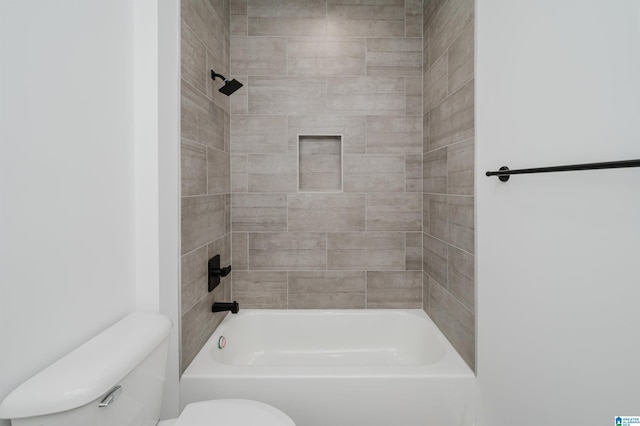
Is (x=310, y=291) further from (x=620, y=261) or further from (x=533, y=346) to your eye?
(x=620, y=261)

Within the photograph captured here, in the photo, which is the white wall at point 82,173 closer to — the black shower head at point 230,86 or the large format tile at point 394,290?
the black shower head at point 230,86

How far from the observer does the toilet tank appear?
30.2 inches

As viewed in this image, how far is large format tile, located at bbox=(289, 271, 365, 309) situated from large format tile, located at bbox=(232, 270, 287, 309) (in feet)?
0.25

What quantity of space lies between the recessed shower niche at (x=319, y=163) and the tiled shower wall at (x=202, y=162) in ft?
1.70

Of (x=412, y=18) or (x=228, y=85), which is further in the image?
(x=412, y=18)

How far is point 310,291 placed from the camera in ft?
7.76

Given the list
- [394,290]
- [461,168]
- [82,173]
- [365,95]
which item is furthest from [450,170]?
[82,173]

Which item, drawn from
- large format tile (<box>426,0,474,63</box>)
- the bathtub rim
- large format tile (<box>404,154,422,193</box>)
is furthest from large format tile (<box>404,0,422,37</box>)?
the bathtub rim

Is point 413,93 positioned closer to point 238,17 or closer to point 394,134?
point 394,134

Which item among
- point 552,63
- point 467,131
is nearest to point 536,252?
point 552,63

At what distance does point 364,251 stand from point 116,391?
1683 mm

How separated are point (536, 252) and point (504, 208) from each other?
233mm

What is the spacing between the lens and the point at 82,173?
1060mm

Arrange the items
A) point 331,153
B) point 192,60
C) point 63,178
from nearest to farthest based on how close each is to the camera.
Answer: point 63,178
point 192,60
point 331,153
